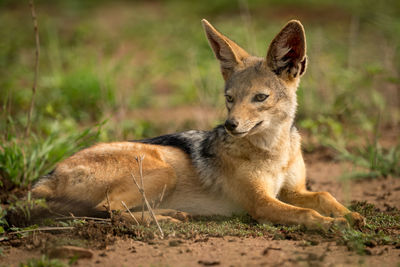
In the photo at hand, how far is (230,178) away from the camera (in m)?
5.27

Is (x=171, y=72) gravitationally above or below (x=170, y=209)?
above

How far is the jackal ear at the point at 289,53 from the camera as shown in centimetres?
495

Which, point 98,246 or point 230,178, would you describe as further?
point 230,178

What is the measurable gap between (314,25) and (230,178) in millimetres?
11450

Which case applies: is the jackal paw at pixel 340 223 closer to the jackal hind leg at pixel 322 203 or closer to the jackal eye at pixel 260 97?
the jackal hind leg at pixel 322 203

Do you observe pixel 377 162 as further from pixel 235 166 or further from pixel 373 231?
pixel 235 166

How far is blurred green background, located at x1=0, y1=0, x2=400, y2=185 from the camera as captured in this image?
681 centimetres

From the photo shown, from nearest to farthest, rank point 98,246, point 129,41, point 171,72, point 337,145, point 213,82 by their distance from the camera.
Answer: point 98,246 → point 337,145 → point 213,82 → point 171,72 → point 129,41

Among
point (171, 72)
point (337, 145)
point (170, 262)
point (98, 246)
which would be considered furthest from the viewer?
point (171, 72)

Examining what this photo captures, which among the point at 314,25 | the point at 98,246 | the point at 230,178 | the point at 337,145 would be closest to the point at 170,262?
the point at 98,246

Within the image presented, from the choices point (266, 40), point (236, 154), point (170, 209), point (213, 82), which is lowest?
point (170, 209)

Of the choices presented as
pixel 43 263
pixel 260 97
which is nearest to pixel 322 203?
pixel 260 97

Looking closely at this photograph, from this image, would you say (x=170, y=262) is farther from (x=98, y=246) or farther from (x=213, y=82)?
(x=213, y=82)

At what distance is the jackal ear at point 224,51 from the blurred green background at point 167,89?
1.92m
